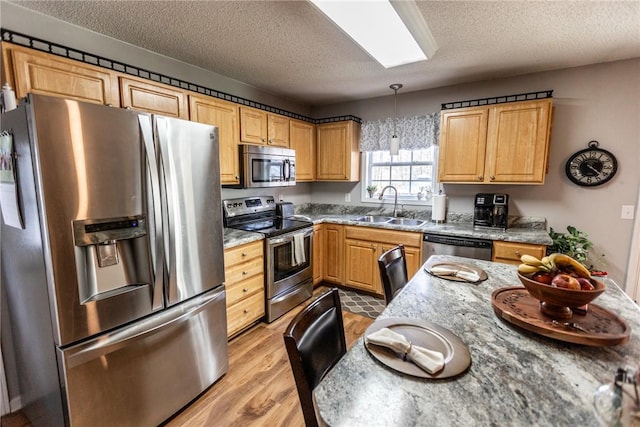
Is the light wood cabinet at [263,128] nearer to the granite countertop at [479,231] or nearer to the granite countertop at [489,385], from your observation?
the granite countertop at [479,231]

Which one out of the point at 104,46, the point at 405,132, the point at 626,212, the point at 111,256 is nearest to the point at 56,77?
the point at 104,46

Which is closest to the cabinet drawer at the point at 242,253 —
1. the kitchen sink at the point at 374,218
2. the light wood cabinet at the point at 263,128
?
the light wood cabinet at the point at 263,128

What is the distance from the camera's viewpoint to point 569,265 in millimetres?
1063

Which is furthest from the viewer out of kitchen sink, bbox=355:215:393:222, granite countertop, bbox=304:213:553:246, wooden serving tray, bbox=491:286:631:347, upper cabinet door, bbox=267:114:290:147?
kitchen sink, bbox=355:215:393:222

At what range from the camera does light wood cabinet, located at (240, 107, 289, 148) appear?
9.19 feet

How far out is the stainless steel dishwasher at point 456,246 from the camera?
8.50ft

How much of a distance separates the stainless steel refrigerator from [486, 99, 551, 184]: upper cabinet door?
8.50 ft

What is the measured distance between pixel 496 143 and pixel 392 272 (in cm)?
193

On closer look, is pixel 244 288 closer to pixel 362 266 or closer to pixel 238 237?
pixel 238 237

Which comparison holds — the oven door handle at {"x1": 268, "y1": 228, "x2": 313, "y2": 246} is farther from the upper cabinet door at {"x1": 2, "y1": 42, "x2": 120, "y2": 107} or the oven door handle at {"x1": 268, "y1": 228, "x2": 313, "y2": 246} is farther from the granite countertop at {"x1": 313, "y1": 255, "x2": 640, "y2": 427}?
the granite countertop at {"x1": 313, "y1": 255, "x2": 640, "y2": 427}

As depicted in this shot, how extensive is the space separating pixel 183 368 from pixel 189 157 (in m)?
1.25

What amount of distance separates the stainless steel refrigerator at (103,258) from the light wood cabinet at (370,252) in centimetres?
189

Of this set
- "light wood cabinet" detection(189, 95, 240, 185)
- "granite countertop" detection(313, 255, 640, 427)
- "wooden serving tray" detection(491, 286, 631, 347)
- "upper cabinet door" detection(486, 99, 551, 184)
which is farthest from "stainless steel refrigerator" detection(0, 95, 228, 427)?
"upper cabinet door" detection(486, 99, 551, 184)

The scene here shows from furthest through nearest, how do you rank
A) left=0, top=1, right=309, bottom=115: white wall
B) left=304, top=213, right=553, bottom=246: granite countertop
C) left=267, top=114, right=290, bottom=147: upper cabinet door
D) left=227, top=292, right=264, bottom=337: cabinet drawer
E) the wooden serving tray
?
left=267, top=114, right=290, bottom=147: upper cabinet door < left=304, top=213, right=553, bottom=246: granite countertop < left=227, top=292, right=264, bottom=337: cabinet drawer < left=0, top=1, right=309, bottom=115: white wall < the wooden serving tray
